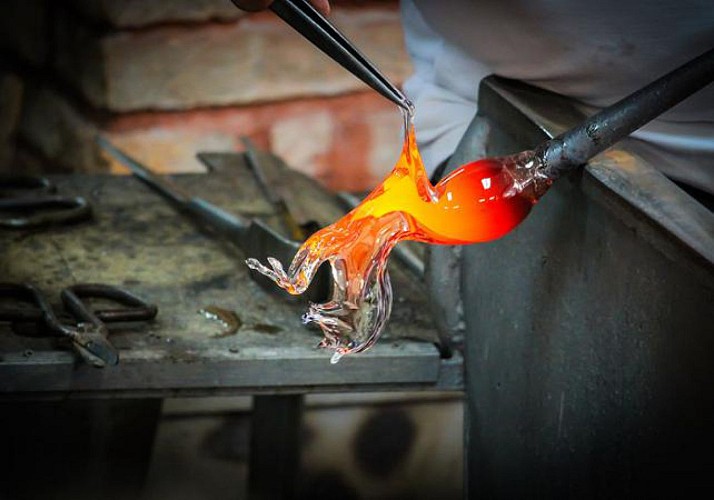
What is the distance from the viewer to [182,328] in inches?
51.6

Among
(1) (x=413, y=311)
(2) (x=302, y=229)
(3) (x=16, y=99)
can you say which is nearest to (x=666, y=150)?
(1) (x=413, y=311)

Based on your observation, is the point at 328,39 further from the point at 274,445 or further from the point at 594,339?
the point at 274,445

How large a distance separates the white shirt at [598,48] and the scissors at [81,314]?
465 mm

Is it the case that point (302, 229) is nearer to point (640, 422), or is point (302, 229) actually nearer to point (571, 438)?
point (571, 438)

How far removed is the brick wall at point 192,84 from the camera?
2.55 meters

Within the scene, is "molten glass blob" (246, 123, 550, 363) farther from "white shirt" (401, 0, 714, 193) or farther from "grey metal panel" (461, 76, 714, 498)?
"white shirt" (401, 0, 714, 193)

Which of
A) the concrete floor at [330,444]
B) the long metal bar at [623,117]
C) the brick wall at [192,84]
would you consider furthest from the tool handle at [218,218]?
the brick wall at [192,84]

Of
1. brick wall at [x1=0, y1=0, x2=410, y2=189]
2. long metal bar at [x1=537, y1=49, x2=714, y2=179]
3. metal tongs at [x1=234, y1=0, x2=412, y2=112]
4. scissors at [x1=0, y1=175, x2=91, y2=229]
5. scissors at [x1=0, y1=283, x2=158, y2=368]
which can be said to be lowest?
scissors at [x1=0, y1=283, x2=158, y2=368]

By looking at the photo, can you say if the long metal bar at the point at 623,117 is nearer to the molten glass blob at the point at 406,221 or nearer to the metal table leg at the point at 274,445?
the molten glass blob at the point at 406,221

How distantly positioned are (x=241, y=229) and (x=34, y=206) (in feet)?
1.09

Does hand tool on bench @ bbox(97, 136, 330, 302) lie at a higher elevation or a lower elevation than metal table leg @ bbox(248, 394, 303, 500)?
higher

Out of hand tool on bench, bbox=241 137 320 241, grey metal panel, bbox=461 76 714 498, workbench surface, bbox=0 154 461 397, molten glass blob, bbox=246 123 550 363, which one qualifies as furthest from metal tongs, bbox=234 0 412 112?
hand tool on bench, bbox=241 137 320 241

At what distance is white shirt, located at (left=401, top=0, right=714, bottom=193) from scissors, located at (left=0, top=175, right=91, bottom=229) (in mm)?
657

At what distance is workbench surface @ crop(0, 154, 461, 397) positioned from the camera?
3.95ft
